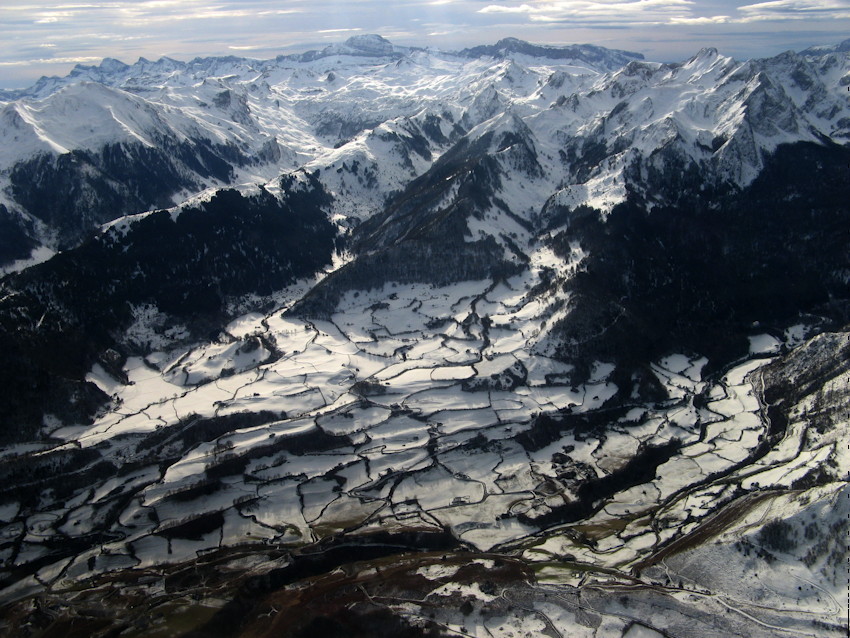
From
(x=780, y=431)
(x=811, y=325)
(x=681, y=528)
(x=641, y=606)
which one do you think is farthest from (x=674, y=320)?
(x=641, y=606)

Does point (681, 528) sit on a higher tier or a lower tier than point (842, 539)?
lower

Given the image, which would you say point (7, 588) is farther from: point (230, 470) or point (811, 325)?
point (811, 325)

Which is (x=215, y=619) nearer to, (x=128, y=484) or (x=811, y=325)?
(x=128, y=484)

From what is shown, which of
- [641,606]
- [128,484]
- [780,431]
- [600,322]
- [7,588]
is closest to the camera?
[641,606]

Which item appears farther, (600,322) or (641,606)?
(600,322)

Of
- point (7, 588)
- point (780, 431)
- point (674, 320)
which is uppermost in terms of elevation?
Result: point (674, 320)

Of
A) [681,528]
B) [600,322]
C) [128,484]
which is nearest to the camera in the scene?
[681,528]

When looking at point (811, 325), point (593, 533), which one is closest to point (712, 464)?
point (593, 533)

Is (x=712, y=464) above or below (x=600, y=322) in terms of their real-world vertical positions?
below

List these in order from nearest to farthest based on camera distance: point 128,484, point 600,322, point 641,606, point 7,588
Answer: point 641,606 < point 7,588 < point 128,484 < point 600,322
